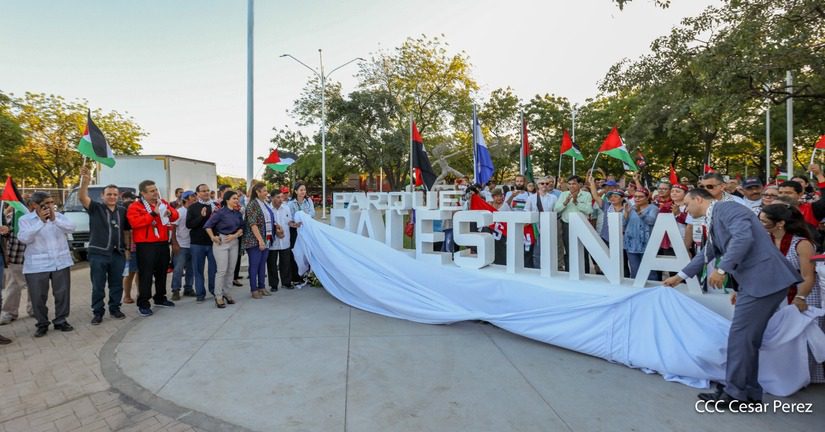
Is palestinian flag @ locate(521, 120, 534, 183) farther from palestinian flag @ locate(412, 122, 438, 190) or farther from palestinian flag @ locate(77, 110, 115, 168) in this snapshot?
palestinian flag @ locate(77, 110, 115, 168)

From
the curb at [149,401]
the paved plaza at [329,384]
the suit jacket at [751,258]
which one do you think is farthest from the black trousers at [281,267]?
the suit jacket at [751,258]

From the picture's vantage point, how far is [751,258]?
347 cm

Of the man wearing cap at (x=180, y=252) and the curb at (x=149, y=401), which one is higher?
the man wearing cap at (x=180, y=252)

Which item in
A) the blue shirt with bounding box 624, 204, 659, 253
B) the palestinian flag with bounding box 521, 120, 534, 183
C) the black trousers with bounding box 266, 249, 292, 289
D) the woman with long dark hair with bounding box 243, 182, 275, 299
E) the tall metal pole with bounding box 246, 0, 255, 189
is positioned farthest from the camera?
the tall metal pole with bounding box 246, 0, 255, 189

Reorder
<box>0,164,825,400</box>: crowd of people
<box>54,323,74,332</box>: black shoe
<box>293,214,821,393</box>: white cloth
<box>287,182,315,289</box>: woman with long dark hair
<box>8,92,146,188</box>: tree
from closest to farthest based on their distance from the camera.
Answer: <box>0,164,825,400</box>: crowd of people < <box>293,214,821,393</box>: white cloth < <box>54,323,74,332</box>: black shoe < <box>287,182,315,289</box>: woman with long dark hair < <box>8,92,146,188</box>: tree

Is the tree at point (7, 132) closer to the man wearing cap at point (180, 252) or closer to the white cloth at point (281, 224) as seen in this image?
the man wearing cap at point (180, 252)

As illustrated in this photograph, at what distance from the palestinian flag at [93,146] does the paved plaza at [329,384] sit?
252cm

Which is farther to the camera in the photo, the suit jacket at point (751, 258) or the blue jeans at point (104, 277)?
the blue jeans at point (104, 277)

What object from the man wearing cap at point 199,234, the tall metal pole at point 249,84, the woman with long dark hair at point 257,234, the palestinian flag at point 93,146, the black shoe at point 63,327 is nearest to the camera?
the black shoe at point 63,327

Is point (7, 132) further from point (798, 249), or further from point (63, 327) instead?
point (798, 249)

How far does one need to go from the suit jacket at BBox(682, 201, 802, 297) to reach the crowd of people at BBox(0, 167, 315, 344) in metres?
6.21

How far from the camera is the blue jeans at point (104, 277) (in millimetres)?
6070

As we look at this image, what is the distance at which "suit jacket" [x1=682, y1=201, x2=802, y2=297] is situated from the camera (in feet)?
11.1

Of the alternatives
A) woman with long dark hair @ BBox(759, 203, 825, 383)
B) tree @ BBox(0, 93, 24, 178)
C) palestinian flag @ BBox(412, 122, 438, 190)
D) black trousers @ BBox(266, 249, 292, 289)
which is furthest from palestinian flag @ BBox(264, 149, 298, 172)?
tree @ BBox(0, 93, 24, 178)
